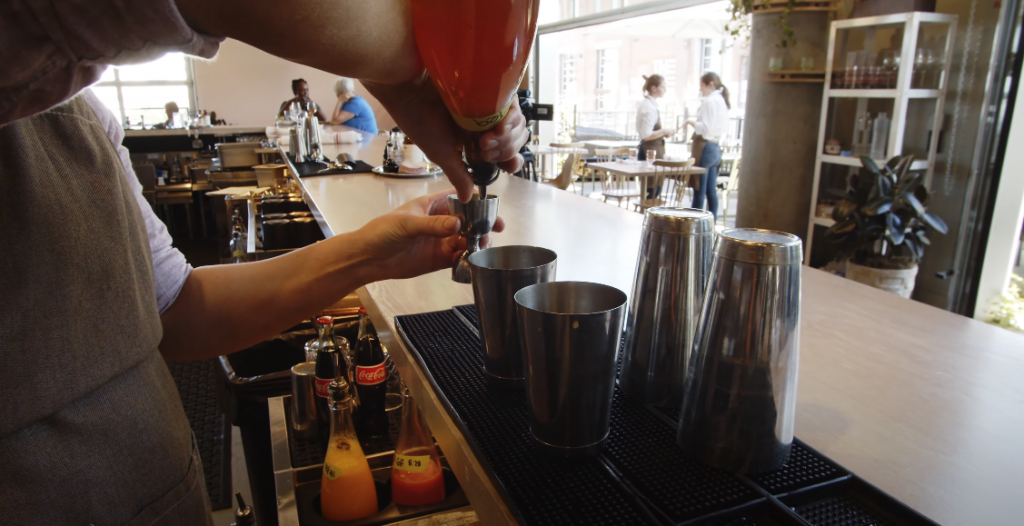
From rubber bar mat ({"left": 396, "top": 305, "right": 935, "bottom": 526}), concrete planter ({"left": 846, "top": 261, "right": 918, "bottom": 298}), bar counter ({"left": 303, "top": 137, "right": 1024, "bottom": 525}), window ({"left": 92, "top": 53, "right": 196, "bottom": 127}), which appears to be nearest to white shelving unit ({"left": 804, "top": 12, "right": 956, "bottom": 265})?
concrete planter ({"left": 846, "top": 261, "right": 918, "bottom": 298})

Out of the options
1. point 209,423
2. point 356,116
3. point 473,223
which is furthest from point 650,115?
point 473,223

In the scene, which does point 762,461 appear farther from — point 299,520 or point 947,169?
point 947,169

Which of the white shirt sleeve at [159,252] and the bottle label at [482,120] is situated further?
the white shirt sleeve at [159,252]

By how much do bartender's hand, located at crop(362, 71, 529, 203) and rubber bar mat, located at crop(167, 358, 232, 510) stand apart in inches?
51.7

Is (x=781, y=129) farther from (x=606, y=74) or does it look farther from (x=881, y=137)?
(x=606, y=74)

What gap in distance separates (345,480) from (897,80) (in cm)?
393

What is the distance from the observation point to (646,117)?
7613 millimetres

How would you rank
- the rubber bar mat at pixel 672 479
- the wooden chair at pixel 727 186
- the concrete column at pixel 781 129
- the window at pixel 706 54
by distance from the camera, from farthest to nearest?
1. the window at pixel 706 54
2. the wooden chair at pixel 727 186
3. the concrete column at pixel 781 129
4. the rubber bar mat at pixel 672 479

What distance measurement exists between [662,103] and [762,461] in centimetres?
1322

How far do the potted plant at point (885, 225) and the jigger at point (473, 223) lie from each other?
3.42m

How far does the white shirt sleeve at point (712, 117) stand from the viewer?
6699mm

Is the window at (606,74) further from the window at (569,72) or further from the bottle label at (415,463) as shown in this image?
the bottle label at (415,463)

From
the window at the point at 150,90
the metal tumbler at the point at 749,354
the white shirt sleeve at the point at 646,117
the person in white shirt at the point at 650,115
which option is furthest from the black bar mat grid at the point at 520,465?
the window at the point at 150,90

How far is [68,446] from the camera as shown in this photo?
787mm
